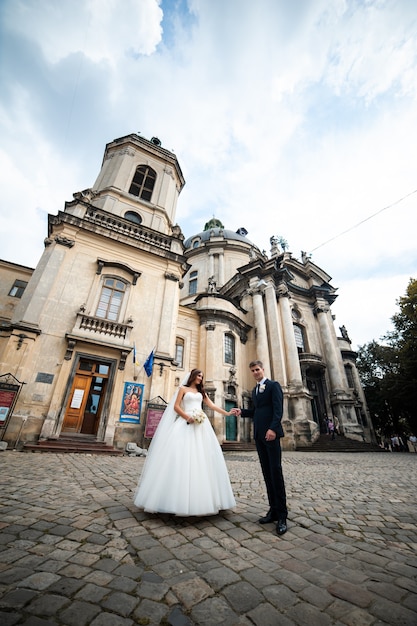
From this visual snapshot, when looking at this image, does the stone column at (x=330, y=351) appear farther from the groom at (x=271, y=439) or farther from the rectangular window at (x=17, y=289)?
the rectangular window at (x=17, y=289)

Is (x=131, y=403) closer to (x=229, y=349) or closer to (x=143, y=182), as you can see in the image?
(x=229, y=349)

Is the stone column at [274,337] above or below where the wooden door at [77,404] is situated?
above

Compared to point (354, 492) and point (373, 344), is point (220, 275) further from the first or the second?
point (354, 492)

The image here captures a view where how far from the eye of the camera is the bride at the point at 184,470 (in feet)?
10.1

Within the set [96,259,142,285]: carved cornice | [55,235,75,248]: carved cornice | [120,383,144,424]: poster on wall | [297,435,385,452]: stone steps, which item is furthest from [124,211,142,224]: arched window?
[297,435,385,452]: stone steps

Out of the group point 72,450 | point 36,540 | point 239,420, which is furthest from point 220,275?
point 36,540

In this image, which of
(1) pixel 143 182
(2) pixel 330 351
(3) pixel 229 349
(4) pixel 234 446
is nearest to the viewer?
(4) pixel 234 446

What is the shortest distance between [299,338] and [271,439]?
22.5 meters

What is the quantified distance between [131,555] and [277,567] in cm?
128

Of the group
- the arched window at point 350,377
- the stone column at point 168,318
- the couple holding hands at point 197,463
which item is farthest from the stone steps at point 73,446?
the arched window at point 350,377

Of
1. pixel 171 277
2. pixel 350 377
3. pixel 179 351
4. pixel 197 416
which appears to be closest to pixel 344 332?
pixel 350 377

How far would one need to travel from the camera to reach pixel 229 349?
20188mm

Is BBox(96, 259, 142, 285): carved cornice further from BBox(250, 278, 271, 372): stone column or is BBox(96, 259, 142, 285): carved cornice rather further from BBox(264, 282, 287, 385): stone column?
BBox(264, 282, 287, 385): stone column

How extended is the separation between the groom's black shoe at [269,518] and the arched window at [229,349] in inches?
634
